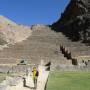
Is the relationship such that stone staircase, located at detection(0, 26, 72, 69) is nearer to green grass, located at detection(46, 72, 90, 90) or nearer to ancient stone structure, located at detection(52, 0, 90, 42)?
ancient stone structure, located at detection(52, 0, 90, 42)

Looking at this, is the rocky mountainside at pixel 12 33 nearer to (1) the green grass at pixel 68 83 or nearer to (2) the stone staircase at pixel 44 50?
(2) the stone staircase at pixel 44 50

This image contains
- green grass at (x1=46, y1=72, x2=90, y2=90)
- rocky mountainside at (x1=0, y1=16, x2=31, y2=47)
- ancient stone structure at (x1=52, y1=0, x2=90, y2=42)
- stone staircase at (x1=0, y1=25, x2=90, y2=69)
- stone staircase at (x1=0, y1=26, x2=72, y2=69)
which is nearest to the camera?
green grass at (x1=46, y1=72, x2=90, y2=90)

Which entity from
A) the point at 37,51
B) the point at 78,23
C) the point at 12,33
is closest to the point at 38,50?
the point at 37,51

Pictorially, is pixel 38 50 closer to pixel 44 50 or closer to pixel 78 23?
pixel 44 50

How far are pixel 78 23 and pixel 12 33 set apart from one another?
11.8 m

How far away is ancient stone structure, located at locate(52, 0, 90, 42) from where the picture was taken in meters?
63.3

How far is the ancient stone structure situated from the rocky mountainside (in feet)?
22.2

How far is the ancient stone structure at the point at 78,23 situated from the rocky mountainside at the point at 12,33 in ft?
22.2

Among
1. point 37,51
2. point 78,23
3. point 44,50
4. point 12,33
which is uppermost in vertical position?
point 78,23

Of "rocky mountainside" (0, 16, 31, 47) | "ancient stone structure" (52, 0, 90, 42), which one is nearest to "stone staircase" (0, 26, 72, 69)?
"rocky mountainside" (0, 16, 31, 47)

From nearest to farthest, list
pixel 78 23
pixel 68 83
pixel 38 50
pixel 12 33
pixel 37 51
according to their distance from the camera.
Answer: pixel 68 83 < pixel 37 51 < pixel 38 50 < pixel 12 33 < pixel 78 23

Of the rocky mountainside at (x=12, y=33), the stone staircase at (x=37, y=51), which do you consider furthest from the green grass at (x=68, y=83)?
the rocky mountainside at (x=12, y=33)

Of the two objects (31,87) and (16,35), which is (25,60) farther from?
(31,87)

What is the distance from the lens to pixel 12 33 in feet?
208
